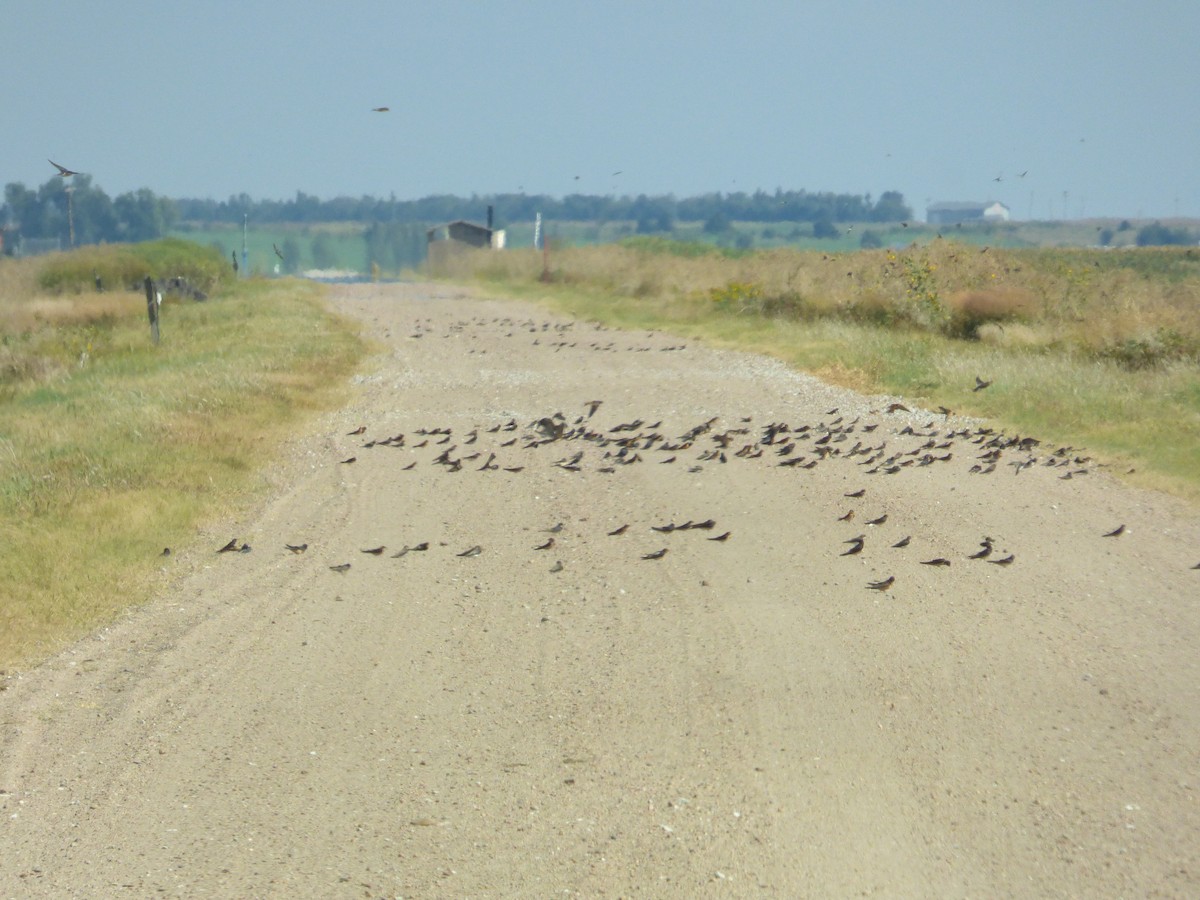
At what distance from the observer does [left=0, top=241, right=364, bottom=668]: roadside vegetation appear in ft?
26.1

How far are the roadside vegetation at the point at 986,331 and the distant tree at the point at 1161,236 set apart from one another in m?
37.8

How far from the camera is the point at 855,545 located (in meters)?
8.72

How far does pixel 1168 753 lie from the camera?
5.41 meters

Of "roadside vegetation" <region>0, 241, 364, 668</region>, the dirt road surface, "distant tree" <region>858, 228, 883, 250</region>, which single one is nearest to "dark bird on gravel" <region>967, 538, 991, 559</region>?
the dirt road surface

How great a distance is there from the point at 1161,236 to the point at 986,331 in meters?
53.9

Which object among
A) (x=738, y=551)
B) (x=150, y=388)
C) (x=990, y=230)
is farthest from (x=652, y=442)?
(x=990, y=230)

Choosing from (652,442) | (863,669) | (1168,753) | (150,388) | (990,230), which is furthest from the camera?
(990,230)

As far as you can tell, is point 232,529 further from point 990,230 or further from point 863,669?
point 990,230

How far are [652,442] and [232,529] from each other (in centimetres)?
456

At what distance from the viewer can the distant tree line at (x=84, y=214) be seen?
257 ft

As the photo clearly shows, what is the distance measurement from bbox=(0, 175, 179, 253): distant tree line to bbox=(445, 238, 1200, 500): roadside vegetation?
49.3m

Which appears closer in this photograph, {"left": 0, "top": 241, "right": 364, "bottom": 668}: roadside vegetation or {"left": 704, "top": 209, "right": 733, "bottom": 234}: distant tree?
{"left": 0, "top": 241, "right": 364, "bottom": 668}: roadside vegetation

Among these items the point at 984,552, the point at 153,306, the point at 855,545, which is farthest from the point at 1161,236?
the point at 855,545

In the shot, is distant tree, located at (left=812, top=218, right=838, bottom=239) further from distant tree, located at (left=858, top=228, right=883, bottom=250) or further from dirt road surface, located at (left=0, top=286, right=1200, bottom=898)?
dirt road surface, located at (left=0, top=286, right=1200, bottom=898)
